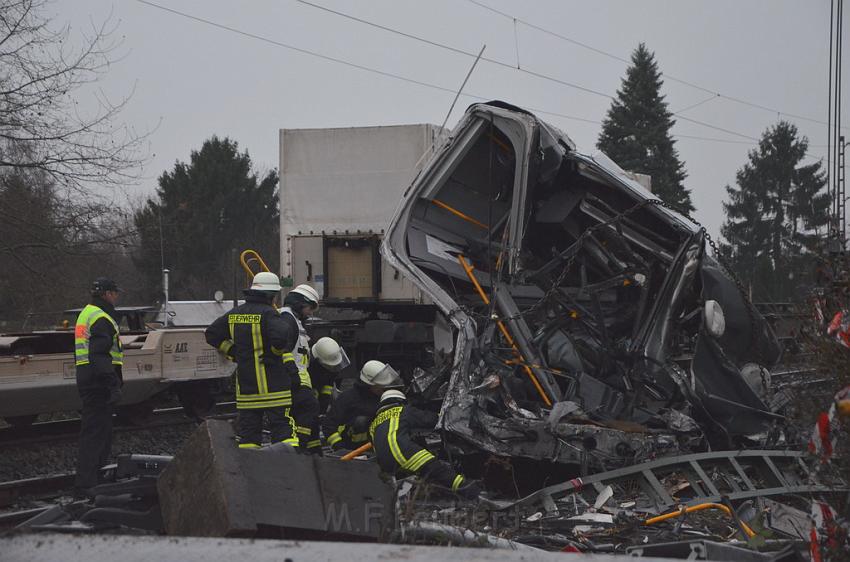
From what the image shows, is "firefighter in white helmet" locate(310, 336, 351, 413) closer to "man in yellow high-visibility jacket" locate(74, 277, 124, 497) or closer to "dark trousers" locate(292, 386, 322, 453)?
"dark trousers" locate(292, 386, 322, 453)

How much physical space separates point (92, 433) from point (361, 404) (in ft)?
6.85

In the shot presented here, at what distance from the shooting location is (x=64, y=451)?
28.3ft

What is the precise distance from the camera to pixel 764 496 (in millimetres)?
5449

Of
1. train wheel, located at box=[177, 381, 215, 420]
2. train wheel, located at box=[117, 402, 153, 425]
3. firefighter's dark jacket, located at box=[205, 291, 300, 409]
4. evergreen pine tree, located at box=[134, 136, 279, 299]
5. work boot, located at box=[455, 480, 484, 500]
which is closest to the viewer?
work boot, located at box=[455, 480, 484, 500]

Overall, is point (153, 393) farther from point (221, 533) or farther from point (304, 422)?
point (221, 533)

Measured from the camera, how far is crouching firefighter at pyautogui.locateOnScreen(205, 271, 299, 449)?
19.1ft

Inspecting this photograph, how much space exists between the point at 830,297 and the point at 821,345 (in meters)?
0.39

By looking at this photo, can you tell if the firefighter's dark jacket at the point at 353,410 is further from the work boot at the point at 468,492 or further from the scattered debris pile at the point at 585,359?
the work boot at the point at 468,492

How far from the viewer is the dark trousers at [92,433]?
6.60 metres

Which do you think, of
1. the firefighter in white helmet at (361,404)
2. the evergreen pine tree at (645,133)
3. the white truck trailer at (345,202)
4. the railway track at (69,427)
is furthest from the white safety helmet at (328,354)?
the evergreen pine tree at (645,133)

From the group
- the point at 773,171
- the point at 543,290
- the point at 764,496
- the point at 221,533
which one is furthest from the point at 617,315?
the point at 773,171

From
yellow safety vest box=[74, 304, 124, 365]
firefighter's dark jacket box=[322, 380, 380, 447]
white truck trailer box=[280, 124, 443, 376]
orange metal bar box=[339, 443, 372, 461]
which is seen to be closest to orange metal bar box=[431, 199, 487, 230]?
firefighter's dark jacket box=[322, 380, 380, 447]

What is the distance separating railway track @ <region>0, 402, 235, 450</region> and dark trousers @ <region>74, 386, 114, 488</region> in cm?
243

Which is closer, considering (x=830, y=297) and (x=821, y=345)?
(x=821, y=345)
